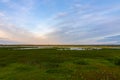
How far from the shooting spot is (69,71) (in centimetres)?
2344

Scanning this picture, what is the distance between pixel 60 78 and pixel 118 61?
13.9 m

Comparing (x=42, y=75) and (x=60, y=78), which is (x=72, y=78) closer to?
(x=60, y=78)

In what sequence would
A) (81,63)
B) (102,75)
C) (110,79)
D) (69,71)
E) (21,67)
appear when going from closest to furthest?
(110,79) → (102,75) → (69,71) → (21,67) → (81,63)

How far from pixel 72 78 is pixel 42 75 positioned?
9.72ft

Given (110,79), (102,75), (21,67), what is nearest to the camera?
(110,79)

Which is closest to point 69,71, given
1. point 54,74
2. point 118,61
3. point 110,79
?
point 54,74

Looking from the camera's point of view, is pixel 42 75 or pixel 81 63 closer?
pixel 42 75

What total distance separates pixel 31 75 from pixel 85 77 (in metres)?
4.72

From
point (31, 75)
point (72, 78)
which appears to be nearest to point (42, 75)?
point (31, 75)

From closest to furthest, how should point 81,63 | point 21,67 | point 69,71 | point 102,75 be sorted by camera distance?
1. point 102,75
2. point 69,71
3. point 21,67
4. point 81,63

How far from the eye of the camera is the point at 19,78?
2056cm

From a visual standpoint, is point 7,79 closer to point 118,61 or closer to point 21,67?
point 21,67

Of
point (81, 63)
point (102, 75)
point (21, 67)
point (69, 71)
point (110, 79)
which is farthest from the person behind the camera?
point (81, 63)

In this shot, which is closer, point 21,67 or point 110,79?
point 110,79
